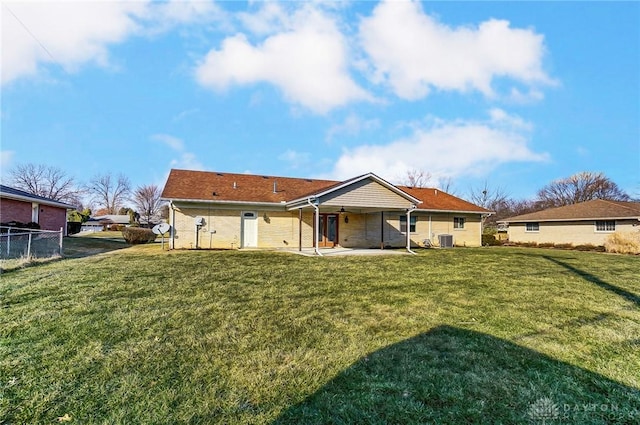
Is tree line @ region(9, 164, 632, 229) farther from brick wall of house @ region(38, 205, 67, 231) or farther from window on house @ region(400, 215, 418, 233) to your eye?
window on house @ region(400, 215, 418, 233)

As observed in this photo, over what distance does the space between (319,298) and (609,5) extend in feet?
40.4

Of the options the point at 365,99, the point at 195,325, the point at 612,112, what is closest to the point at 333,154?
the point at 365,99

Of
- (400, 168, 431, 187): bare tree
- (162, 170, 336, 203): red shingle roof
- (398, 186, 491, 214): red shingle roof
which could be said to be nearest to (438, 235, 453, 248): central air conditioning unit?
(398, 186, 491, 214): red shingle roof

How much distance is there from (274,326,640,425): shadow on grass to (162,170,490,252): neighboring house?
33.0 ft

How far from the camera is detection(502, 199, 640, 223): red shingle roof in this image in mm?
20688

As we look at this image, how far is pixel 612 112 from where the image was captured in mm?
18750

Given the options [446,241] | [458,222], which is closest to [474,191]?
[458,222]

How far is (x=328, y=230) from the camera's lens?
18047 mm

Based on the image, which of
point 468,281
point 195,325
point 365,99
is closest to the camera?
point 195,325

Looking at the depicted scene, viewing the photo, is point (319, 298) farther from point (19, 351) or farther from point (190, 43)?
point (190, 43)

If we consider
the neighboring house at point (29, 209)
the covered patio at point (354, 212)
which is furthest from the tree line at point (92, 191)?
the covered patio at point (354, 212)

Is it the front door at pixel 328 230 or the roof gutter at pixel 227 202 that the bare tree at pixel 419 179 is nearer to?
the front door at pixel 328 230

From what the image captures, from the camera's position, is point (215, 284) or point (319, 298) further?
point (215, 284)

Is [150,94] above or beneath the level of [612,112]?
beneath
